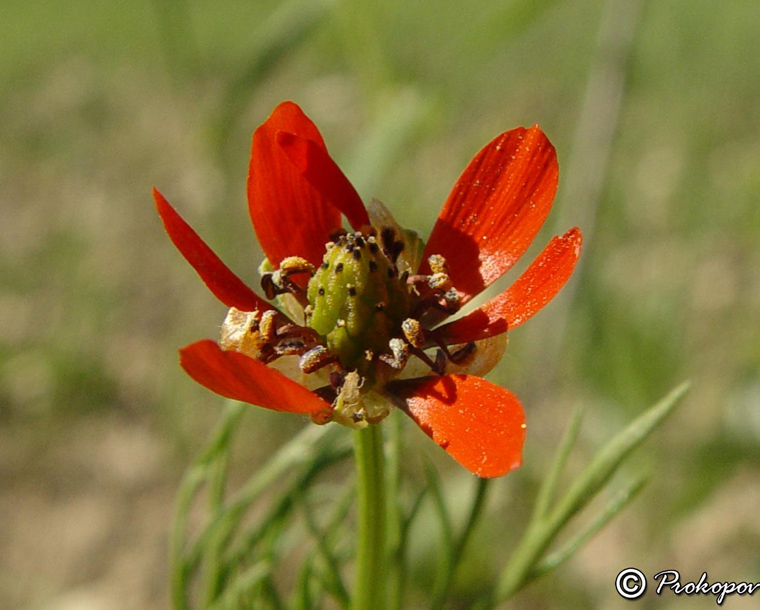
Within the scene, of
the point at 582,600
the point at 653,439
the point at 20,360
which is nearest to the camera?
the point at 582,600

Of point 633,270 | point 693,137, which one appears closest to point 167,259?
point 633,270

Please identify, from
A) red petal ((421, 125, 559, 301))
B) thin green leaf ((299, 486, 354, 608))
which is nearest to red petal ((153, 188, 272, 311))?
red petal ((421, 125, 559, 301))

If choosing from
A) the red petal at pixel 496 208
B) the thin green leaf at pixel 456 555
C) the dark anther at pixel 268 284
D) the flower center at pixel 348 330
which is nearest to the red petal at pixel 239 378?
the flower center at pixel 348 330

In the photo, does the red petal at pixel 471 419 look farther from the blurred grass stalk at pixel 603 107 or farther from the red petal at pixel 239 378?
the blurred grass stalk at pixel 603 107

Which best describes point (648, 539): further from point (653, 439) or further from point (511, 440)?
point (511, 440)

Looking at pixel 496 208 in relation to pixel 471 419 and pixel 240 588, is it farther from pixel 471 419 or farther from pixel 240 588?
pixel 240 588

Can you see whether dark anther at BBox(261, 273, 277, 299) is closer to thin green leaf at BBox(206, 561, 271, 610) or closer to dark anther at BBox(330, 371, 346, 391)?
dark anther at BBox(330, 371, 346, 391)
